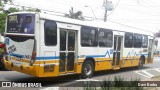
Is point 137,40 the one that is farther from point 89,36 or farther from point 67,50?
point 67,50

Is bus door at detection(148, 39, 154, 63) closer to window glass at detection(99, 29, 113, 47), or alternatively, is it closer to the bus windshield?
window glass at detection(99, 29, 113, 47)

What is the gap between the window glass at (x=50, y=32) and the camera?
11.1 metres

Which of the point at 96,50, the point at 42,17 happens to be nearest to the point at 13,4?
the point at 96,50

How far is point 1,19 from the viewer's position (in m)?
27.4

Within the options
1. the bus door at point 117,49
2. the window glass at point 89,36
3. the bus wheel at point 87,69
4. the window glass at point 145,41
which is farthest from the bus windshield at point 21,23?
the window glass at point 145,41

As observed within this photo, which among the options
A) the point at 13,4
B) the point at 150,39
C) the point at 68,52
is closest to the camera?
the point at 68,52

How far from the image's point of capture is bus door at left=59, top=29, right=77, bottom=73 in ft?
39.5

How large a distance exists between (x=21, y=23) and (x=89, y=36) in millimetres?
3725

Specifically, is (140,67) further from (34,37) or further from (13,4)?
(13,4)

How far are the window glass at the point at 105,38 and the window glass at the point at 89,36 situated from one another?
51 cm

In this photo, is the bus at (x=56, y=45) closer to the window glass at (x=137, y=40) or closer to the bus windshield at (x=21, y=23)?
the bus windshield at (x=21, y=23)

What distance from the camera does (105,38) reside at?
15203 mm

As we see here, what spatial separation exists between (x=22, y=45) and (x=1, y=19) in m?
17.2

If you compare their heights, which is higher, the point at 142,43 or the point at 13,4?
the point at 13,4
